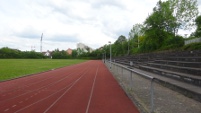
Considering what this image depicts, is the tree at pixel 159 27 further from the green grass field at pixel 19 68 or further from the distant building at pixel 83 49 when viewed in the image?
the distant building at pixel 83 49

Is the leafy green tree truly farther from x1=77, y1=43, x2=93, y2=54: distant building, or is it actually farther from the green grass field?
x1=77, y1=43, x2=93, y2=54: distant building

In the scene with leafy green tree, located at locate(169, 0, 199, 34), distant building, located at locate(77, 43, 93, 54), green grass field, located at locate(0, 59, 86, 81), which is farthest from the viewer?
distant building, located at locate(77, 43, 93, 54)

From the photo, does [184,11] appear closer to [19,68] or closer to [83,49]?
[19,68]

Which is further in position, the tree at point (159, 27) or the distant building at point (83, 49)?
the distant building at point (83, 49)

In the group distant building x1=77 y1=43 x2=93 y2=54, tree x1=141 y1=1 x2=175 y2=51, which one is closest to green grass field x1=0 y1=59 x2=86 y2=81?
tree x1=141 y1=1 x2=175 y2=51

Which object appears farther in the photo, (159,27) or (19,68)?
(159,27)

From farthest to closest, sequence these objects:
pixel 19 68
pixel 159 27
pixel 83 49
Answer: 1. pixel 83 49
2. pixel 159 27
3. pixel 19 68

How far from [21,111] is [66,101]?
5.81 feet

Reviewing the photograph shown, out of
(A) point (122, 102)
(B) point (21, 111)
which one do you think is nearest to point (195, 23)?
(A) point (122, 102)

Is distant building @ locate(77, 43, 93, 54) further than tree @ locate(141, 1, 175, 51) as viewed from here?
Yes

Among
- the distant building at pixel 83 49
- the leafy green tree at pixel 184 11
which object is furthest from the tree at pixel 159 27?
the distant building at pixel 83 49

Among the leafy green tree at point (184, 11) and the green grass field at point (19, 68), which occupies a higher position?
the leafy green tree at point (184, 11)

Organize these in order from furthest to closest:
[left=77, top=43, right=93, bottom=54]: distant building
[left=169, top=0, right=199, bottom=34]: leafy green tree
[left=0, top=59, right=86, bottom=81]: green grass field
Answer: [left=77, top=43, right=93, bottom=54]: distant building
[left=169, top=0, right=199, bottom=34]: leafy green tree
[left=0, top=59, right=86, bottom=81]: green grass field

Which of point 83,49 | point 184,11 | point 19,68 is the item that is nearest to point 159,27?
point 184,11
